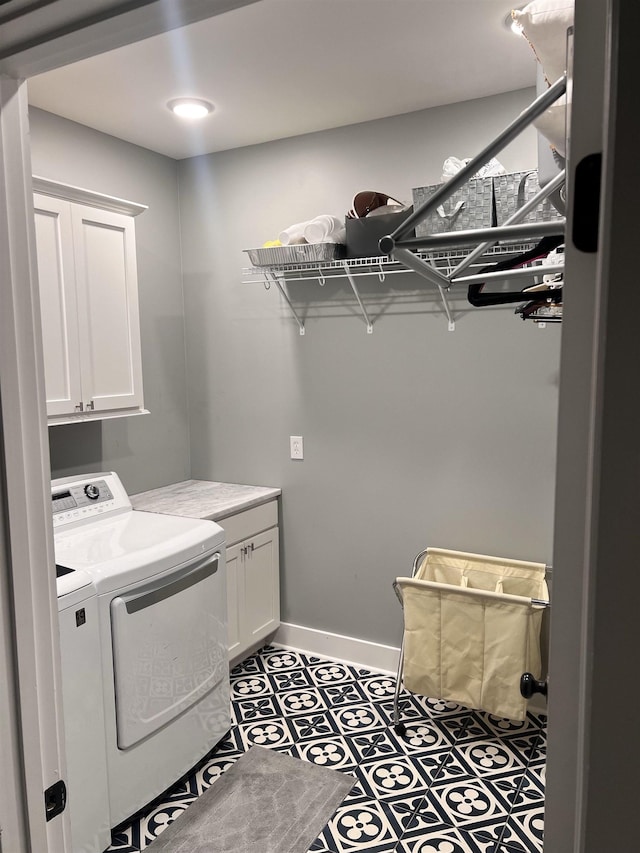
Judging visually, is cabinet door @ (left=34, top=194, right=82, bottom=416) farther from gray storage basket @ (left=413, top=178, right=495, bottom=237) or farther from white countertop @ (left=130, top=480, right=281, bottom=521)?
gray storage basket @ (left=413, top=178, right=495, bottom=237)

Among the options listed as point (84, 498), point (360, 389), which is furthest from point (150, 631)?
point (360, 389)

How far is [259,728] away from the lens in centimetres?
262

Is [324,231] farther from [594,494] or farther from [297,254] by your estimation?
[594,494]

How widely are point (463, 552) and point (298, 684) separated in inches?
38.8

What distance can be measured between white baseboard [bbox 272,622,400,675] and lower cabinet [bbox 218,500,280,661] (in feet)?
0.34

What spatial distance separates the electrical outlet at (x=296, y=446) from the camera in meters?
3.22

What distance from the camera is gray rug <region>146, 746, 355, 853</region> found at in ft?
6.61

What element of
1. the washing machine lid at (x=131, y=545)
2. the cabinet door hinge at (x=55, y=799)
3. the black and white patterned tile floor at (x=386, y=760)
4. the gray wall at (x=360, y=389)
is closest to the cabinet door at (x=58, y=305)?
the washing machine lid at (x=131, y=545)

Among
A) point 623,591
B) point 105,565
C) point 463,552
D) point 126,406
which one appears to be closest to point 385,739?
point 463,552

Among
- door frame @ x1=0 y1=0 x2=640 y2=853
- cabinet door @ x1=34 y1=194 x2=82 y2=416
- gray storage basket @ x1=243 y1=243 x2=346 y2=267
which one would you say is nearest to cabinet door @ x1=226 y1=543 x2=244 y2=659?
cabinet door @ x1=34 y1=194 x2=82 y2=416

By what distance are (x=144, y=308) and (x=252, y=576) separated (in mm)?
1442

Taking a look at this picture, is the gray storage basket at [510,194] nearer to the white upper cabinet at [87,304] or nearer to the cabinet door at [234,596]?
the white upper cabinet at [87,304]

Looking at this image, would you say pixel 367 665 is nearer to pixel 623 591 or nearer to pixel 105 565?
pixel 105 565

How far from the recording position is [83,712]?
6.11 feet
